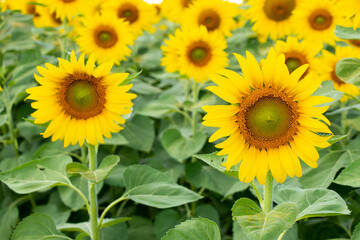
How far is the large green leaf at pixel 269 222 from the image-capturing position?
3.42ft

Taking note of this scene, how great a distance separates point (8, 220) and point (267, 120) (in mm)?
1520

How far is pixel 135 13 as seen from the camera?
2.90 metres

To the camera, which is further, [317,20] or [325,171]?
[317,20]

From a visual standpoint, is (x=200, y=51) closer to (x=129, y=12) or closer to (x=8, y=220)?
(x=129, y=12)

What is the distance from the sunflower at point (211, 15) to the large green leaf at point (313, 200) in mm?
1603

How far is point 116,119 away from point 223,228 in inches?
46.3

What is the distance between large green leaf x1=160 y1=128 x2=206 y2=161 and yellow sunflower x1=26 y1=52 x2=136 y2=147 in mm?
777

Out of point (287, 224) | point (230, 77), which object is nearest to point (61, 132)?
point (230, 77)

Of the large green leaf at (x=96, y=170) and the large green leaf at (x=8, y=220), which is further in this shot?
the large green leaf at (x=8, y=220)

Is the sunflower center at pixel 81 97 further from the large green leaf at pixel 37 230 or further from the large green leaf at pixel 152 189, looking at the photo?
the large green leaf at pixel 37 230

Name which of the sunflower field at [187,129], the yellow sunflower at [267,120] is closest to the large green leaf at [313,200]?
the sunflower field at [187,129]

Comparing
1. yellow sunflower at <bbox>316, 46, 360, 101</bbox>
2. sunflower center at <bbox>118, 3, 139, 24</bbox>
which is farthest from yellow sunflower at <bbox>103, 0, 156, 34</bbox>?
yellow sunflower at <bbox>316, 46, 360, 101</bbox>

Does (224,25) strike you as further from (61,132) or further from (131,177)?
(61,132)

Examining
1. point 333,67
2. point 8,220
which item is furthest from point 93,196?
point 333,67
